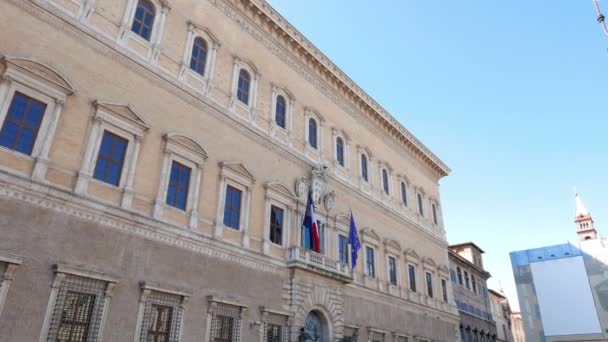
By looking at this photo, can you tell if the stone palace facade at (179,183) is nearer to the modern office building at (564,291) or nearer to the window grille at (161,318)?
the window grille at (161,318)

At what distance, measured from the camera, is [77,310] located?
10.1 metres

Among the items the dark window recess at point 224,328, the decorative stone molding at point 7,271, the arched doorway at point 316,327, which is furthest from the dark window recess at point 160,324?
the arched doorway at point 316,327

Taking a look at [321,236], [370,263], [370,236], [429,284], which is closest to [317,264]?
[321,236]

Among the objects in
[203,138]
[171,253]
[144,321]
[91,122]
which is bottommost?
[144,321]

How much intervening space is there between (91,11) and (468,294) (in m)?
29.1

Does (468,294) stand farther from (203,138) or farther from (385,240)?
(203,138)

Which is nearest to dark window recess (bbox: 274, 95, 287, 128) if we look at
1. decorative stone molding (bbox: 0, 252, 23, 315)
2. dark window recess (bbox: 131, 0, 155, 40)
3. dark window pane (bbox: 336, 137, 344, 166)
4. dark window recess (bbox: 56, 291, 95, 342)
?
dark window pane (bbox: 336, 137, 344, 166)

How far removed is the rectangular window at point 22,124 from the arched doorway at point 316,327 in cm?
1026

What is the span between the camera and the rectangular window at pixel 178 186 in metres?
13.0

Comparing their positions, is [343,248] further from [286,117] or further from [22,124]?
[22,124]

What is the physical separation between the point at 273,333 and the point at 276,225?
3.66 meters

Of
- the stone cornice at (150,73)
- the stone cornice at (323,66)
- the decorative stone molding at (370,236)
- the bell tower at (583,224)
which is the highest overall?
the bell tower at (583,224)

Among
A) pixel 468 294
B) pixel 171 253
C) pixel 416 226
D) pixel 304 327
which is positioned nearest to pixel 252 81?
pixel 171 253

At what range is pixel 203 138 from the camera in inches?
564
